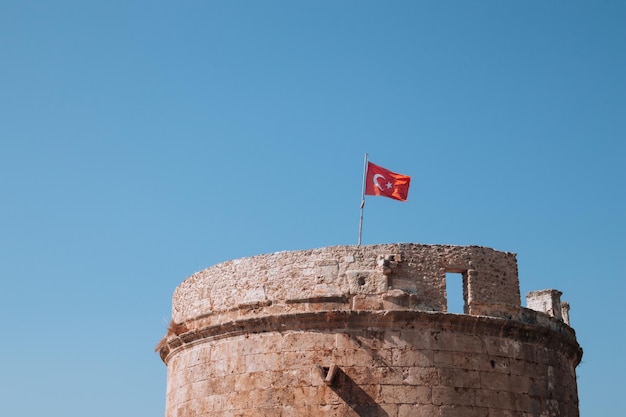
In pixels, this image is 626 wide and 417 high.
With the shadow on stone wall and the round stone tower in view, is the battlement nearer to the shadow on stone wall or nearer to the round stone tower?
the round stone tower

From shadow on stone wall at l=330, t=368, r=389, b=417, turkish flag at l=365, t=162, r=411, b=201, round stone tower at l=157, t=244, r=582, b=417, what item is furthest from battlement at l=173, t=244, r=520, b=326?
turkish flag at l=365, t=162, r=411, b=201

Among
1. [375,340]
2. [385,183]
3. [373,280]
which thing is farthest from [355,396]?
[385,183]

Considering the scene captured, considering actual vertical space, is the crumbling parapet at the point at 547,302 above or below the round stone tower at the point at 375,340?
above

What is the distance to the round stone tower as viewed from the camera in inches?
458

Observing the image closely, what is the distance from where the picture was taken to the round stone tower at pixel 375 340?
11.6 m

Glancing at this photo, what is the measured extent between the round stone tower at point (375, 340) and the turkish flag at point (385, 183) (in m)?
1.83

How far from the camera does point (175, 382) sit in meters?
14.0

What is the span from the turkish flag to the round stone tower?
1833 mm

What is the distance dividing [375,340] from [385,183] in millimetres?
3272

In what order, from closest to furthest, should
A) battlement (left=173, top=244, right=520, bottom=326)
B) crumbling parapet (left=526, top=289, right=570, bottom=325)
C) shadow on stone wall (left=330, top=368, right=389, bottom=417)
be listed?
shadow on stone wall (left=330, top=368, right=389, bottom=417) → battlement (left=173, top=244, right=520, bottom=326) → crumbling parapet (left=526, top=289, right=570, bottom=325)

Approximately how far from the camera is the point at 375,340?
1181 centimetres

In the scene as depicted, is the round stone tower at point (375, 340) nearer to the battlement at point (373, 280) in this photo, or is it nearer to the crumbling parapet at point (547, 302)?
the battlement at point (373, 280)

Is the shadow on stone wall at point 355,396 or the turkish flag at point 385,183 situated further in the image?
the turkish flag at point 385,183

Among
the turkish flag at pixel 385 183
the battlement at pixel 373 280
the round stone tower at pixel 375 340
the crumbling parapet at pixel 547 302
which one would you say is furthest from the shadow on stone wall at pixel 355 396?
the crumbling parapet at pixel 547 302
